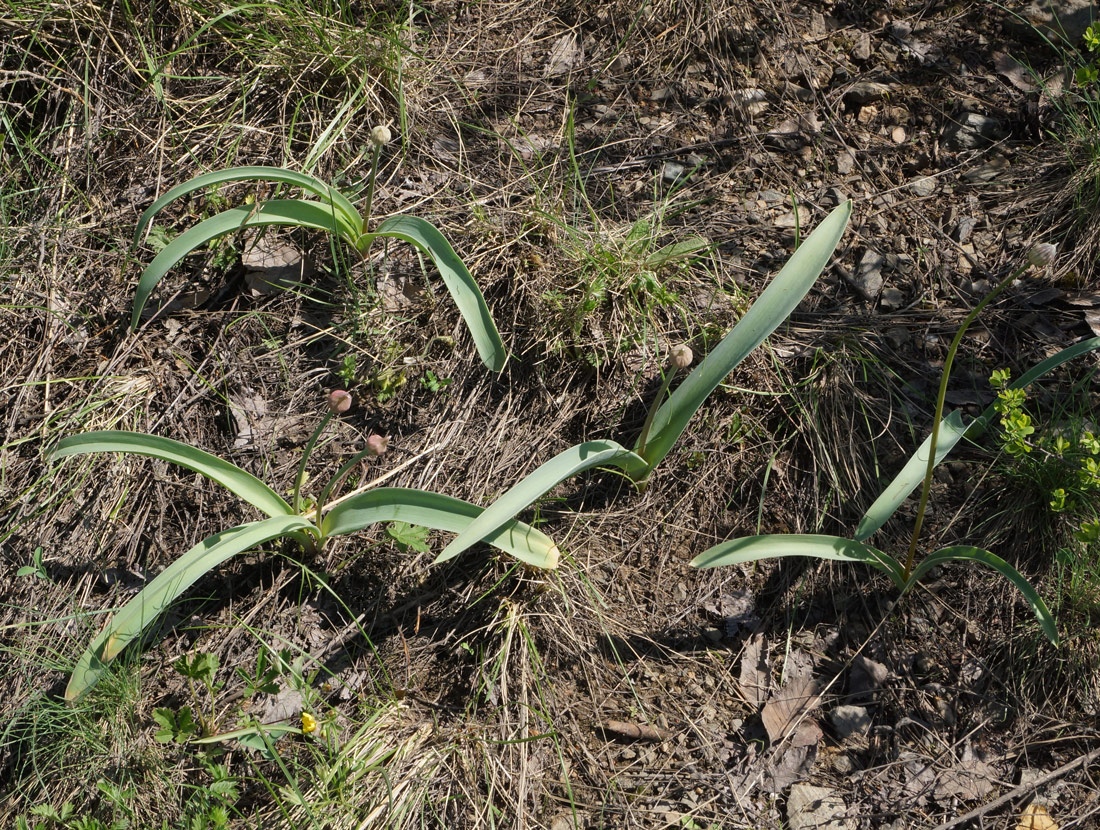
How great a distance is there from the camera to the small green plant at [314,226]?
1.86 m

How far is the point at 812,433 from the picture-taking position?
6.52 feet

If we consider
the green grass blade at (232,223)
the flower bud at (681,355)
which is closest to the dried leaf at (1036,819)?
the flower bud at (681,355)

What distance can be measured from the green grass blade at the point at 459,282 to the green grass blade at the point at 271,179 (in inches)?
4.2

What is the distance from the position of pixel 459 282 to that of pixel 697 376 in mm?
588

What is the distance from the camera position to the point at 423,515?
5.57 ft

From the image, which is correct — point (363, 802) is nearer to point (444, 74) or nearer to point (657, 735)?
point (657, 735)

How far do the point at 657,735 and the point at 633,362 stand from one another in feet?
2.90

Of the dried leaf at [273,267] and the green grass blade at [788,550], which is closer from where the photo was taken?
the green grass blade at [788,550]

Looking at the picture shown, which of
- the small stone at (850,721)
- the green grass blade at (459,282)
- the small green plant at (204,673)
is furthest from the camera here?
the green grass blade at (459,282)

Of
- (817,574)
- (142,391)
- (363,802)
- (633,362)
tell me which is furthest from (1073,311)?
(142,391)

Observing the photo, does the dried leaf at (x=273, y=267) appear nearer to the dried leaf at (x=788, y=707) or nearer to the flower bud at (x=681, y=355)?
the flower bud at (x=681, y=355)

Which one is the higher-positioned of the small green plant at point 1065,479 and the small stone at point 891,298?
the small stone at point 891,298

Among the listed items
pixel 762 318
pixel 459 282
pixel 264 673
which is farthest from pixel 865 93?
pixel 264 673

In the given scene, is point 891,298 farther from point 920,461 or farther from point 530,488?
point 530,488
